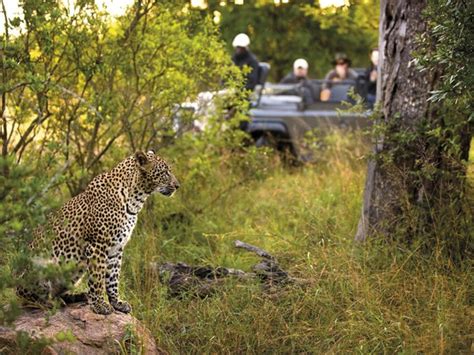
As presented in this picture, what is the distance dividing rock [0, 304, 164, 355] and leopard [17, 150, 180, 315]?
0.13 m

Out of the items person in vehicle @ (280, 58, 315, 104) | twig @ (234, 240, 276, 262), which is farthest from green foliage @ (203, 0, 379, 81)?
twig @ (234, 240, 276, 262)

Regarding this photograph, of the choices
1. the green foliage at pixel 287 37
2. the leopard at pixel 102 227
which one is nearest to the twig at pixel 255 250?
the leopard at pixel 102 227

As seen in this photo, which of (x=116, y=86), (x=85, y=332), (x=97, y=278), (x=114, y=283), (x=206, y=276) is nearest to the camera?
(x=85, y=332)

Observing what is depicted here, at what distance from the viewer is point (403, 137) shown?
8.27m

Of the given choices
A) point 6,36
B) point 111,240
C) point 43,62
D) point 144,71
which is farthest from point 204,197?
point 111,240

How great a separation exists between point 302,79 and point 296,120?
2.09 m

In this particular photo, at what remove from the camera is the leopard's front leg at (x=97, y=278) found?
659cm

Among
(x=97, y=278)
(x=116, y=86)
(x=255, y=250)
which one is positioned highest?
(x=116, y=86)

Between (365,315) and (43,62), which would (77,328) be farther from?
(43,62)

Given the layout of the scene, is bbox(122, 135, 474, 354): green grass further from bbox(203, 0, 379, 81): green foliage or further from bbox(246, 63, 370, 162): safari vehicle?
bbox(203, 0, 379, 81): green foliage

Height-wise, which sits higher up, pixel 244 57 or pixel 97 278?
pixel 244 57

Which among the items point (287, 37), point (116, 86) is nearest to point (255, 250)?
point (116, 86)

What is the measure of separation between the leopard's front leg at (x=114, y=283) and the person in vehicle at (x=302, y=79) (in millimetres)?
9116

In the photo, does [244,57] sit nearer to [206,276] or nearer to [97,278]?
[206,276]
